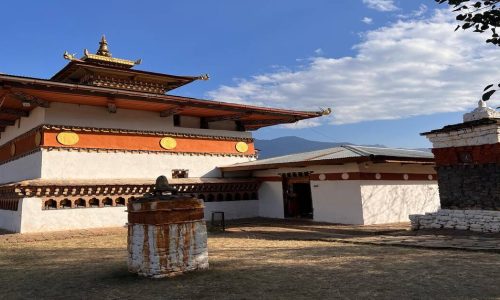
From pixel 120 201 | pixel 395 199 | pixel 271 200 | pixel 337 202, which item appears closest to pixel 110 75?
pixel 120 201

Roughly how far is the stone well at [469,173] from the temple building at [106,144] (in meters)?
9.62

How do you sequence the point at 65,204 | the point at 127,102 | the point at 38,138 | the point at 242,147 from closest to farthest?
the point at 65,204
the point at 38,138
the point at 127,102
the point at 242,147

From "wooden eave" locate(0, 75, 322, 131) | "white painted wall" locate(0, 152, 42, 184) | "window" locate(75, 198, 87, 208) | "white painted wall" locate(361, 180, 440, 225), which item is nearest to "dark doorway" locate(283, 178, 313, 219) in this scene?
"white painted wall" locate(361, 180, 440, 225)

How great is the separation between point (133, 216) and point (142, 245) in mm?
572

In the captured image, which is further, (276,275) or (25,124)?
(25,124)

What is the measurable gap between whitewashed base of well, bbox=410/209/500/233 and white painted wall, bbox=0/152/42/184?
45.1 feet

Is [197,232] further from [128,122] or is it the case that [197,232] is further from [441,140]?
[128,122]

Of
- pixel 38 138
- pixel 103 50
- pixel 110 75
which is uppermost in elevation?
pixel 103 50

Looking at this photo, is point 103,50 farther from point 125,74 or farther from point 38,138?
point 38,138

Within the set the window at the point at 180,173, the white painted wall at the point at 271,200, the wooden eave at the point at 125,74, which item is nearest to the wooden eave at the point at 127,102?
the window at the point at 180,173

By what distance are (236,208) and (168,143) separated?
468 centimetres

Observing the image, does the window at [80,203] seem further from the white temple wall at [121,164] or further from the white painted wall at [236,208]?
the white painted wall at [236,208]

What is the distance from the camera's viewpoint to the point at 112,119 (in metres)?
16.3

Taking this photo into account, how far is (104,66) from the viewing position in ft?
62.6
